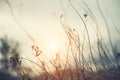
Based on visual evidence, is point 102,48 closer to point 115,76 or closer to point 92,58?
point 92,58

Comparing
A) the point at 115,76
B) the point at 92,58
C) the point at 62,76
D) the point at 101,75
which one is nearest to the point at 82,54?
the point at 92,58

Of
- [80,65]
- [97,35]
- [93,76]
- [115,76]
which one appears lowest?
[115,76]

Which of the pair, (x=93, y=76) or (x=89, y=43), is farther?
(x=93, y=76)

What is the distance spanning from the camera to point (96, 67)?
962 centimetres

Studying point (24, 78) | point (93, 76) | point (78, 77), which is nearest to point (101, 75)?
point (93, 76)

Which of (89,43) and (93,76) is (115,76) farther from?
(89,43)

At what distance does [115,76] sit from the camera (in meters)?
11.1

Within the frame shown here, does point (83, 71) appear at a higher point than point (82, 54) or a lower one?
lower

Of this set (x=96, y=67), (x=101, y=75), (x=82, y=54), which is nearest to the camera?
(x=82, y=54)

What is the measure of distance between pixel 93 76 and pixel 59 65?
1178mm

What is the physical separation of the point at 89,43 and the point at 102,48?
45cm

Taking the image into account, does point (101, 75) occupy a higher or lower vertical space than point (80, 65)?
lower

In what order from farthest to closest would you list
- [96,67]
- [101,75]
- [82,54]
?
[101,75], [96,67], [82,54]

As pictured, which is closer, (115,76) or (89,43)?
(89,43)
